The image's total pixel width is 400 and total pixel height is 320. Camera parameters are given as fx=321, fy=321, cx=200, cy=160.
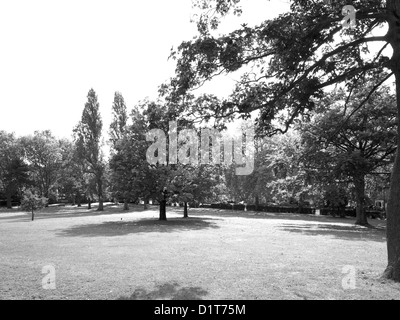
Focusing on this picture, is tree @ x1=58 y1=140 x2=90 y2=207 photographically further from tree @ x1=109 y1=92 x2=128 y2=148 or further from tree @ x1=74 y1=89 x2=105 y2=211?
tree @ x1=109 y1=92 x2=128 y2=148

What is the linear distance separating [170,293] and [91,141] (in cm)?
5792

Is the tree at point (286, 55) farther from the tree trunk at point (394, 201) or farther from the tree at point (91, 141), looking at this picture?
the tree at point (91, 141)

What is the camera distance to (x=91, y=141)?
203 feet

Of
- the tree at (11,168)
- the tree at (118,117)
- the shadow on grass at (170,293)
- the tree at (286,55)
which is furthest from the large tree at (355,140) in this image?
the tree at (11,168)

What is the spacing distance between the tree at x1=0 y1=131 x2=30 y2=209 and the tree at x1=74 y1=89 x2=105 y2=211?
2126 centimetres

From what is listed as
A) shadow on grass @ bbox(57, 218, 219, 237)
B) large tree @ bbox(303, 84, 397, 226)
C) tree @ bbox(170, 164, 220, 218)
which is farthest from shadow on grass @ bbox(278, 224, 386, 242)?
tree @ bbox(170, 164, 220, 218)

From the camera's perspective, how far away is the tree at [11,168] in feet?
241

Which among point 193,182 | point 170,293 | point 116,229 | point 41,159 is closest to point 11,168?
point 41,159

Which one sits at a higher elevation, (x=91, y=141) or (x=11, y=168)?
(x=91, y=141)

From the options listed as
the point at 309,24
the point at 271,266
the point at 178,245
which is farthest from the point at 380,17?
the point at 178,245

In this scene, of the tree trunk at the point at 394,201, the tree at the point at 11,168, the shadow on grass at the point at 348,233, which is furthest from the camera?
the tree at the point at 11,168

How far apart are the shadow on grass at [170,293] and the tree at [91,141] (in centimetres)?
5563

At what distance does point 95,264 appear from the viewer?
11.4 meters

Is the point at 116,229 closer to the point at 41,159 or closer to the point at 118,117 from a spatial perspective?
the point at 118,117
